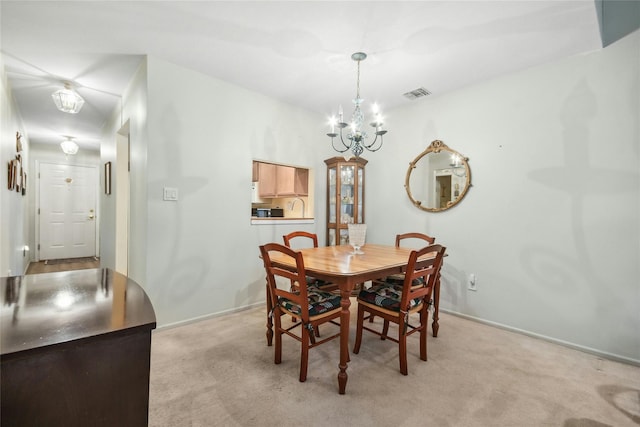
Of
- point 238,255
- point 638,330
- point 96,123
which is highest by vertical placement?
point 96,123

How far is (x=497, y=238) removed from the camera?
282 centimetres

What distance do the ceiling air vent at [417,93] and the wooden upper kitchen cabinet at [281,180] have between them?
5.15 ft

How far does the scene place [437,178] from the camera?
3.26m

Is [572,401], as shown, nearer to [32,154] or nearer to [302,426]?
[302,426]

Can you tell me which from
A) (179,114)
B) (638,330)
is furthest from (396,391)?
(179,114)

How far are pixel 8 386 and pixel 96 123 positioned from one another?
5.08 metres

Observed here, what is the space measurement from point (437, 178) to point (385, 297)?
1.77 m

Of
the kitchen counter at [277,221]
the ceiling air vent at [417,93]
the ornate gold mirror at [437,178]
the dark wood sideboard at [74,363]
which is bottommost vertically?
the dark wood sideboard at [74,363]

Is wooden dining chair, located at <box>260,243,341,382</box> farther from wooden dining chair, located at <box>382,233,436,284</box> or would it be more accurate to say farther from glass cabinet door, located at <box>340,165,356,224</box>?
glass cabinet door, located at <box>340,165,356,224</box>

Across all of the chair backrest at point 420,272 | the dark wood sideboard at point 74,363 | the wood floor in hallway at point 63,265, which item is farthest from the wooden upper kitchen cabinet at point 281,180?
the wood floor in hallway at point 63,265

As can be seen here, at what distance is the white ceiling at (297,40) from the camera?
1926 millimetres

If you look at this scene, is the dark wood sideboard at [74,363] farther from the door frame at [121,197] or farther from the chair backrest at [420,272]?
the door frame at [121,197]

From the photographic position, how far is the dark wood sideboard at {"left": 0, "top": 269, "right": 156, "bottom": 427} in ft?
1.91

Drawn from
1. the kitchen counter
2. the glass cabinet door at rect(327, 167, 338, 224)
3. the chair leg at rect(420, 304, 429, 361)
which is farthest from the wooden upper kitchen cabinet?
the chair leg at rect(420, 304, 429, 361)
